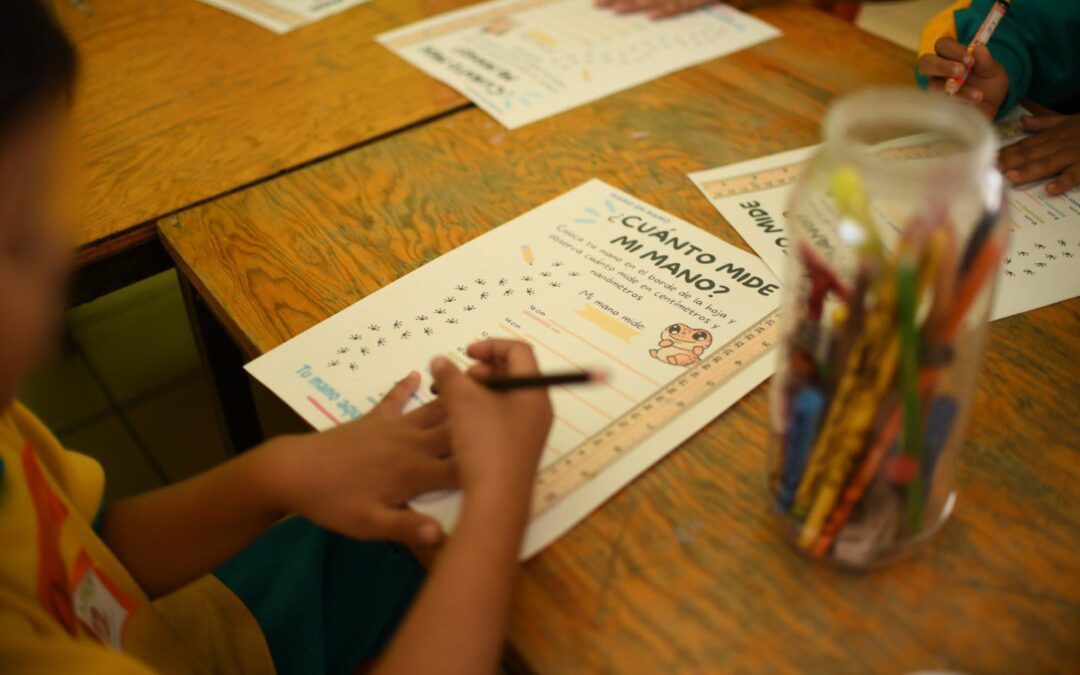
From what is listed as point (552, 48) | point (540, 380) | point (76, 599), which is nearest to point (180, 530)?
point (76, 599)

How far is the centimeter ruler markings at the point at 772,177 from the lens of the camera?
2.80 ft

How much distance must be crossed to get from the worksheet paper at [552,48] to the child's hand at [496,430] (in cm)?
49

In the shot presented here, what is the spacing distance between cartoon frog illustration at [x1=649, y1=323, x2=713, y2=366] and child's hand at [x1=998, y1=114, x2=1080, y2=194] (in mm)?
427

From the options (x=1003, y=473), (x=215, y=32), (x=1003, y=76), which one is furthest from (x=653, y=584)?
(x=215, y=32)

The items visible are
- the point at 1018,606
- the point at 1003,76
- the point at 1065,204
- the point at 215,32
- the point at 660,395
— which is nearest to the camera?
the point at 1018,606

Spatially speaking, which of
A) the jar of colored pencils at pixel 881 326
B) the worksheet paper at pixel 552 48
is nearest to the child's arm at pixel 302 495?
the jar of colored pencils at pixel 881 326

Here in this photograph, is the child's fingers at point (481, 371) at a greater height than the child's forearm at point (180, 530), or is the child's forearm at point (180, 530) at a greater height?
the child's fingers at point (481, 371)

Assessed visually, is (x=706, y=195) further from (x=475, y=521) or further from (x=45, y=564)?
(x=45, y=564)

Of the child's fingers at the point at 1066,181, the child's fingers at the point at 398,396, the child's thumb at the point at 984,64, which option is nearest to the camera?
the child's fingers at the point at 398,396

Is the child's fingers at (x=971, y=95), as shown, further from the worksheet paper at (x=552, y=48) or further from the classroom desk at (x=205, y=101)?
the classroom desk at (x=205, y=101)

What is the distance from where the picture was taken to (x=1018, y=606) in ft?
1.65

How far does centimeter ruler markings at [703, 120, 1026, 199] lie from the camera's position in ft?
2.80

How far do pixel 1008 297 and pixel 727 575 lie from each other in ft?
1.29

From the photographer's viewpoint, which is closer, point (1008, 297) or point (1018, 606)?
point (1018, 606)
